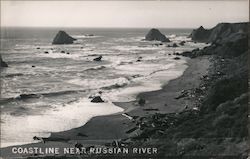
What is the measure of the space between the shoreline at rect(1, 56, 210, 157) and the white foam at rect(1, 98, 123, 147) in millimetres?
439

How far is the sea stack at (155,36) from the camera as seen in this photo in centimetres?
4534

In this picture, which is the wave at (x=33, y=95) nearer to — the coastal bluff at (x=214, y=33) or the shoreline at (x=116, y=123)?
the shoreline at (x=116, y=123)

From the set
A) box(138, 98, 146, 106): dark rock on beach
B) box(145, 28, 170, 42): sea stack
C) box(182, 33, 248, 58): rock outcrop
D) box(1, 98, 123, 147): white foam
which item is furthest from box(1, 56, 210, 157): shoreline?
A: box(145, 28, 170, 42): sea stack

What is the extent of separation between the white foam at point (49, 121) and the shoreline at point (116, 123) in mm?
439

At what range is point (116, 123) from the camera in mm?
15984

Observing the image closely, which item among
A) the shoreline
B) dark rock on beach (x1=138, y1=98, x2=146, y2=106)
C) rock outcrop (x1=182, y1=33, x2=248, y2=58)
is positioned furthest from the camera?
rock outcrop (x1=182, y1=33, x2=248, y2=58)

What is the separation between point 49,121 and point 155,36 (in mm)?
30793

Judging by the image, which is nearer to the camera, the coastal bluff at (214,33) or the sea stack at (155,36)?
the coastal bluff at (214,33)

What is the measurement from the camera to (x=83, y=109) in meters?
18.5

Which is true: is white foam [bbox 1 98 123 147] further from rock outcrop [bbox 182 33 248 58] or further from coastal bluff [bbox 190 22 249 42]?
coastal bluff [bbox 190 22 249 42]

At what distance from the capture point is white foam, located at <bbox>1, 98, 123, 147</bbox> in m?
14.2

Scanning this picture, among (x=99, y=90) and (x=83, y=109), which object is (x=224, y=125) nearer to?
(x=83, y=109)

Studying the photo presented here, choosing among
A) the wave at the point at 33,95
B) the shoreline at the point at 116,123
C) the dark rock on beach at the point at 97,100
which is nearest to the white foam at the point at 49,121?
the dark rock on beach at the point at 97,100

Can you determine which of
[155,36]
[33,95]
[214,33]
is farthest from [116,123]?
[214,33]
